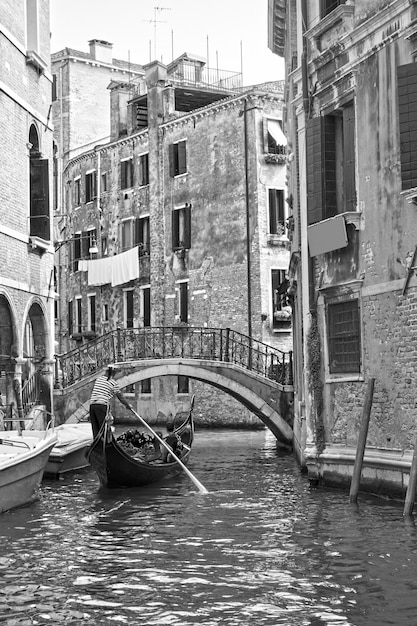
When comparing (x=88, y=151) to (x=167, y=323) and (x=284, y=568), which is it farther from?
(x=284, y=568)

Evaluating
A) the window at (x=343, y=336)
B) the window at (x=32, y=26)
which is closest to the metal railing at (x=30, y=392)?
the window at (x=32, y=26)

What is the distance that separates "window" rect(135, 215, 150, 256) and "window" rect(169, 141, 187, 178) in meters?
1.67

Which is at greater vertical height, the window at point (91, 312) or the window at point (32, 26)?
the window at point (32, 26)

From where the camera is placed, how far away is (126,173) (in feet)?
101

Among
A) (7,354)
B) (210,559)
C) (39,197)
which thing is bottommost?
(210,559)

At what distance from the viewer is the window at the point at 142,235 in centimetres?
2959

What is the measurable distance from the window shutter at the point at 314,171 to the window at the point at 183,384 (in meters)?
16.2

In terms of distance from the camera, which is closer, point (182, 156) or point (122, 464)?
point (122, 464)

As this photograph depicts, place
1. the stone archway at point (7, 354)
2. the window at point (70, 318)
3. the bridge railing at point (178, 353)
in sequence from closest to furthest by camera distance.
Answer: the stone archway at point (7, 354) → the bridge railing at point (178, 353) → the window at point (70, 318)

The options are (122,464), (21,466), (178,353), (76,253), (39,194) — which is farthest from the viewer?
(76,253)

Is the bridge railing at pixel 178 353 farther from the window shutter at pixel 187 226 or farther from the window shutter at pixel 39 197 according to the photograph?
the window shutter at pixel 39 197

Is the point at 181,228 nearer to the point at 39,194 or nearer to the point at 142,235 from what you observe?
the point at 142,235

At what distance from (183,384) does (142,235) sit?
4562 millimetres

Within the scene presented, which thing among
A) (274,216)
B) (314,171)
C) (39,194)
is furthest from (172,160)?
(314,171)
